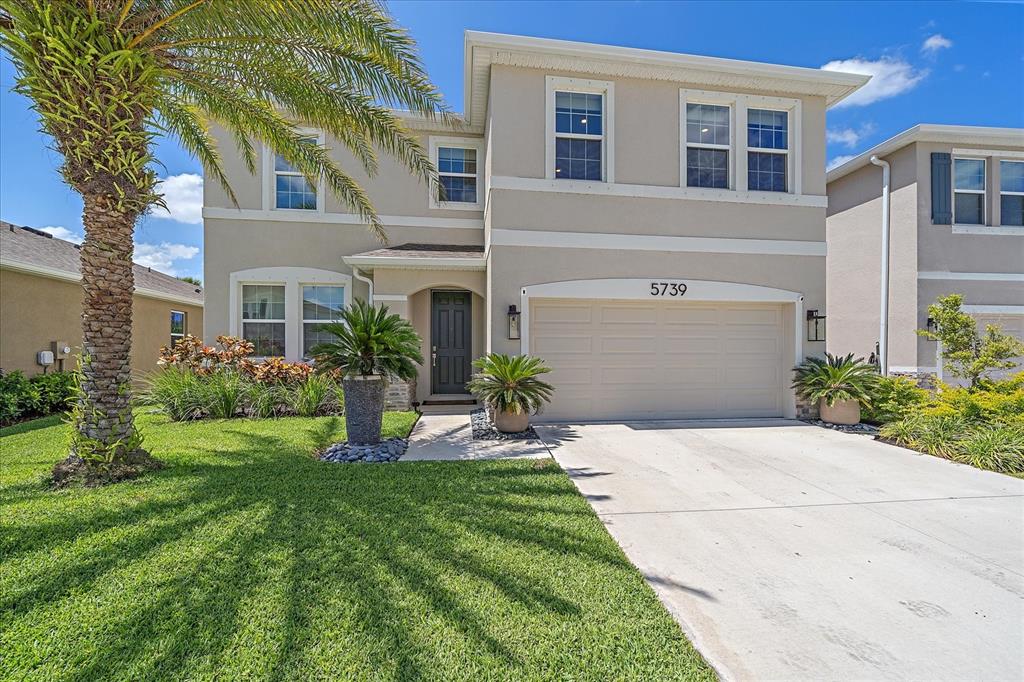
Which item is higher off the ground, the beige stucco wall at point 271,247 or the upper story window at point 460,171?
the upper story window at point 460,171

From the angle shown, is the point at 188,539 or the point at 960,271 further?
the point at 960,271

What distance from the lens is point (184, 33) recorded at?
518 centimetres

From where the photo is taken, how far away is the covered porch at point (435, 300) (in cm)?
919

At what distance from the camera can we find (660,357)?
8.64 m

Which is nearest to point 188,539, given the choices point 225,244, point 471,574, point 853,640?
point 471,574

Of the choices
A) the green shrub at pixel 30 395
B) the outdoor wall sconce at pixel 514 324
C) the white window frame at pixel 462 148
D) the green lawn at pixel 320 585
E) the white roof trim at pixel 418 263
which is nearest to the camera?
the green lawn at pixel 320 585

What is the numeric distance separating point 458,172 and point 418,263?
310 cm

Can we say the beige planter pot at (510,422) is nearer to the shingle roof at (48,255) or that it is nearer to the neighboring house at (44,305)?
the neighboring house at (44,305)

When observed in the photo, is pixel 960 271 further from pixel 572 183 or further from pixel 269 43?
pixel 269 43

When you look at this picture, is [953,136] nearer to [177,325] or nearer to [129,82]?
[129,82]

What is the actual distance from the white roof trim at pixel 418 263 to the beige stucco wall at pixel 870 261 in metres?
10.1

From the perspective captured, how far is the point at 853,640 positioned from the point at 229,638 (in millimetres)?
3531

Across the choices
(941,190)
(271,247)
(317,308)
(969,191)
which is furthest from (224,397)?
(969,191)

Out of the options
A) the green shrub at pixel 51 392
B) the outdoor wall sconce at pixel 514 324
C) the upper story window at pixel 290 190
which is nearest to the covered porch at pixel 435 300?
the outdoor wall sconce at pixel 514 324
